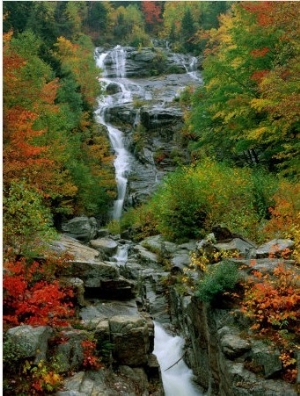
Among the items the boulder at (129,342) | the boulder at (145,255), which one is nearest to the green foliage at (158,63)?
the boulder at (145,255)

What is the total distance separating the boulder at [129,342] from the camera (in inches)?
380

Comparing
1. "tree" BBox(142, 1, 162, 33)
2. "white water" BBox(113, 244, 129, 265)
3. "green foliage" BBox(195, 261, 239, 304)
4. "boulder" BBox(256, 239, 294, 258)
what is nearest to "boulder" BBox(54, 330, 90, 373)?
"green foliage" BBox(195, 261, 239, 304)

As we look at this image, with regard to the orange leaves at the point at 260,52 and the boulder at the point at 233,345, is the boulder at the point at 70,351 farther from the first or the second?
the orange leaves at the point at 260,52

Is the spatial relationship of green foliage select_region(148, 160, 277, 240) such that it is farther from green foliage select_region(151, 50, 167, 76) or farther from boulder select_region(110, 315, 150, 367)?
green foliage select_region(151, 50, 167, 76)

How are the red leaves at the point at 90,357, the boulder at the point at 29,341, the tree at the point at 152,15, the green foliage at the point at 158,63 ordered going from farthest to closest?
the tree at the point at 152,15 → the green foliage at the point at 158,63 → the red leaves at the point at 90,357 → the boulder at the point at 29,341

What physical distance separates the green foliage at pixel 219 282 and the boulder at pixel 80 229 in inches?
538

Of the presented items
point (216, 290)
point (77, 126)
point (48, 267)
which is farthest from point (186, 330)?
point (77, 126)

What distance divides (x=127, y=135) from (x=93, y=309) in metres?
29.7

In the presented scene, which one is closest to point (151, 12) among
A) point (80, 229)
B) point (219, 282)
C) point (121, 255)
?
point (80, 229)

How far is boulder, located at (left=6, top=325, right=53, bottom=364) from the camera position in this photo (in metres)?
7.62

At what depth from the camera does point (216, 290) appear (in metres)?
9.57

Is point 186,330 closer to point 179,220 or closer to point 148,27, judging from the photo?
point 179,220

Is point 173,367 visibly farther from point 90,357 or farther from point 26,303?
point 26,303

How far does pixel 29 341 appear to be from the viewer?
25.4 feet
